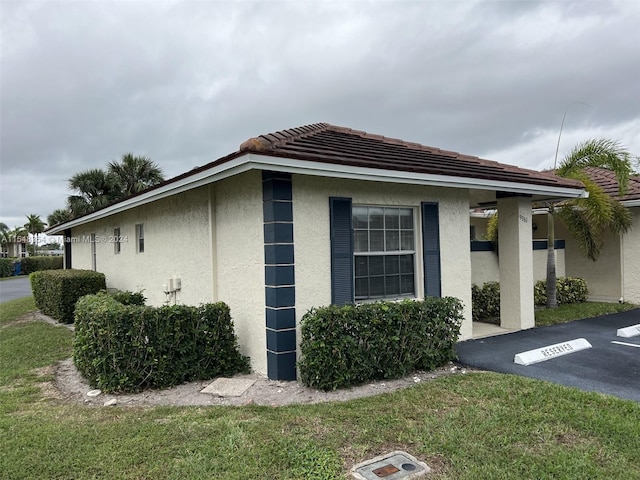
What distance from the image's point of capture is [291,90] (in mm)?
14391

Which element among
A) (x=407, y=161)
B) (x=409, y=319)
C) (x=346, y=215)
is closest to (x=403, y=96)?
(x=407, y=161)

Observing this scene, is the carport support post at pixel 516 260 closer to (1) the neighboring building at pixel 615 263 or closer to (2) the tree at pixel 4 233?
(1) the neighboring building at pixel 615 263

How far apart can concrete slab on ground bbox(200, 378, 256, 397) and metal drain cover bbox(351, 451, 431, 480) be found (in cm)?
217

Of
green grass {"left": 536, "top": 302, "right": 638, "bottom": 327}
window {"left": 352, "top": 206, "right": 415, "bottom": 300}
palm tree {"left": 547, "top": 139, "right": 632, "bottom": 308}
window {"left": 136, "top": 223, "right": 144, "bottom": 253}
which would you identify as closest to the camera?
window {"left": 352, "top": 206, "right": 415, "bottom": 300}

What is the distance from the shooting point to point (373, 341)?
5.16 meters

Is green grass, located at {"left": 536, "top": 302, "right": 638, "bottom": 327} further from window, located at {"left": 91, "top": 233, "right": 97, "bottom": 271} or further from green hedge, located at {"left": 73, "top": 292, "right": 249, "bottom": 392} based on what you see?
window, located at {"left": 91, "top": 233, "right": 97, "bottom": 271}

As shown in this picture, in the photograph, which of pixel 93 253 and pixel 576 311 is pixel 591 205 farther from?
pixel 93 253

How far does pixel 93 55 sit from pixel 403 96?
31.9ft

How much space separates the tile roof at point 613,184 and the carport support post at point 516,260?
176 inches

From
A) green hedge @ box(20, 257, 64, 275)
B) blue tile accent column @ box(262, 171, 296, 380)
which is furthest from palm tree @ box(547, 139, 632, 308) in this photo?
green hedge @ box(20, 257, 64, 275)

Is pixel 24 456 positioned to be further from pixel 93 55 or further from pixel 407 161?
pixel 93 55

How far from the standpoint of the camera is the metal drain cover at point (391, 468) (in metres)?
3.04

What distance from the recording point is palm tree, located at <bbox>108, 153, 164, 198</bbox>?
23562mm

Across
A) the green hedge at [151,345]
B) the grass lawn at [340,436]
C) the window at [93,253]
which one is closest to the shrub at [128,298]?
the green hedge at [151,345]
